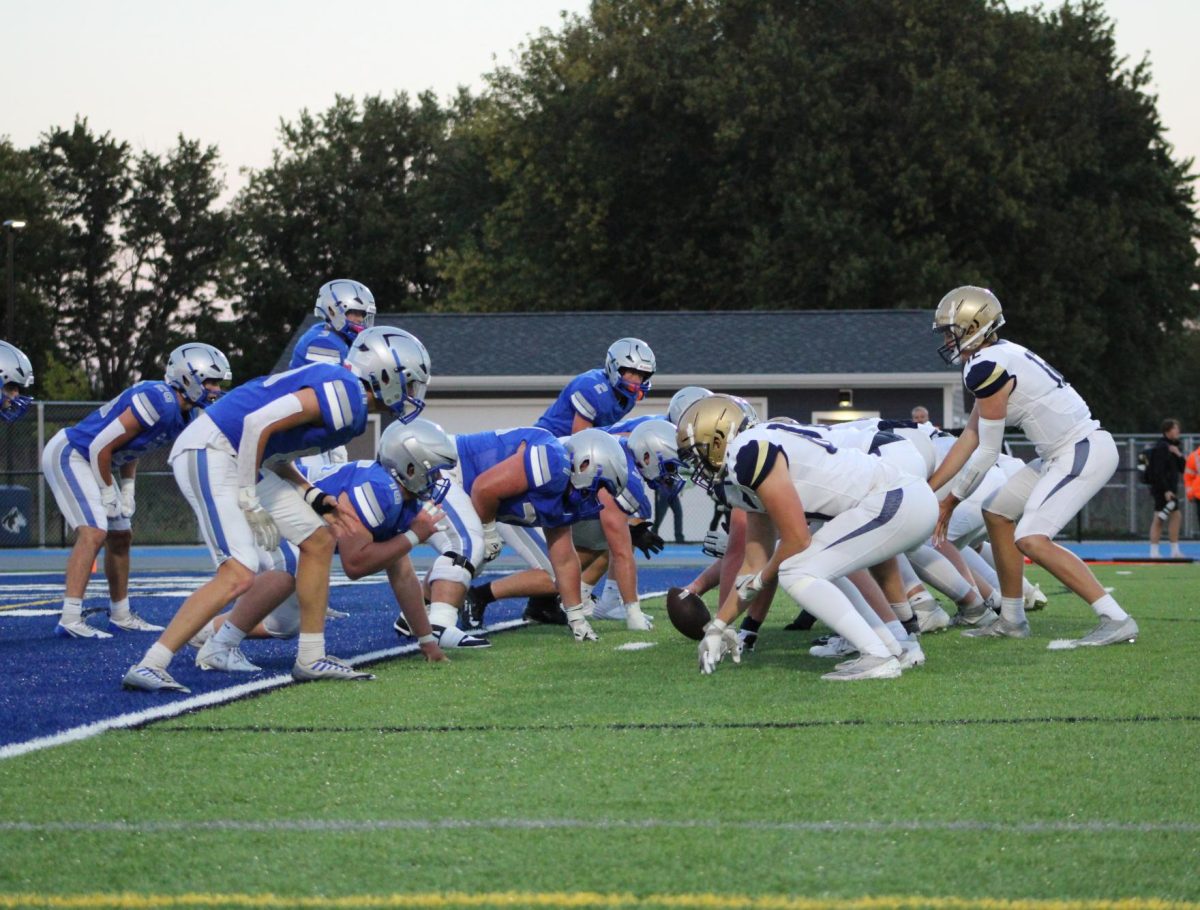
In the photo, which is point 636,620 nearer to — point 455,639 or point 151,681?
point 455,639

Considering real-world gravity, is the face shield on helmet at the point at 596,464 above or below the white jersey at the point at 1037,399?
below

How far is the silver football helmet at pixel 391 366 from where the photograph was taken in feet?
24.6

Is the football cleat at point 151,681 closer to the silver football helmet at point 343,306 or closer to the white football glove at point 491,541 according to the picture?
the white football glove at point 491,541

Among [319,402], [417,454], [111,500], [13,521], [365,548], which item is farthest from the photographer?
[13,521]

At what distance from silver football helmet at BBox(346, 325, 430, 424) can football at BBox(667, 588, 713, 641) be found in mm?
1845

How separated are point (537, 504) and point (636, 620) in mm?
1123

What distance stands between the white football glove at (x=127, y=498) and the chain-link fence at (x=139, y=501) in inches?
522

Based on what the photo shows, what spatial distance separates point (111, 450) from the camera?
33.2 ft

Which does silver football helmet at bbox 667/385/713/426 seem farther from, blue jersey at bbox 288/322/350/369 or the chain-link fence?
the chain-link fence

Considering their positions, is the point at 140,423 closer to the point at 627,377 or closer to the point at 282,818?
the point at 627,377

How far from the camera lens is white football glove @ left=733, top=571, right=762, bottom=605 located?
290 inches

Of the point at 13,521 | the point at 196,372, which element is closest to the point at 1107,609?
the point at 196,372

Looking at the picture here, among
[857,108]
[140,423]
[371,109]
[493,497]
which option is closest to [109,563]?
[140,423]

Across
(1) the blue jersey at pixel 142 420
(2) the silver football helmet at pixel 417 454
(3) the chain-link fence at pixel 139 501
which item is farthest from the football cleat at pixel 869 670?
(3) the chain-link fence at pixel 139 501
